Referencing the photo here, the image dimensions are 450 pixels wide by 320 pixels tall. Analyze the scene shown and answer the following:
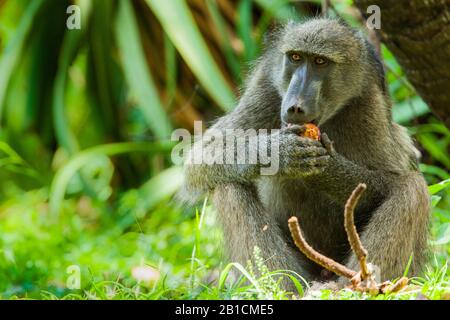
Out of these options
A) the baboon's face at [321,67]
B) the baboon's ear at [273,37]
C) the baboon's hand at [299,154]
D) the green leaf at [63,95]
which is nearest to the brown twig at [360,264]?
the baboon's hand at [299,154]

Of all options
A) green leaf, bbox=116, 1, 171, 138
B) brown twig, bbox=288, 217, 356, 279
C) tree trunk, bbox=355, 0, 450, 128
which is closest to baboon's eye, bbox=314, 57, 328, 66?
tree trunk, bbox=355, 0, 450, 128

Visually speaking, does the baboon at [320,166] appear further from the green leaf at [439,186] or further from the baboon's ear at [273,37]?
the green leaf at [439,186]

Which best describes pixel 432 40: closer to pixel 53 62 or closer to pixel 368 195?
pixel 368 195

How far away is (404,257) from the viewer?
376cm

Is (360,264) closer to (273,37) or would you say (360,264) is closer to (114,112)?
(273,37)

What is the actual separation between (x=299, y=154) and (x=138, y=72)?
313 centimetres

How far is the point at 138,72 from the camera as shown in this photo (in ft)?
21.9

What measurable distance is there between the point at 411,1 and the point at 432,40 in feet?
0.93

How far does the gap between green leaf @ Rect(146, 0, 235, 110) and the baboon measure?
2.01 meters

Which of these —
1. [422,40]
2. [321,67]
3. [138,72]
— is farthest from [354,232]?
[138,72]

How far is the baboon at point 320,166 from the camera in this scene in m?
3.80

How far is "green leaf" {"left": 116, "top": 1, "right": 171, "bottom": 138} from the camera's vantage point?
6.58 metres

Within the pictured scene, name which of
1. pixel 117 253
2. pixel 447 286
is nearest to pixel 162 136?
pixel 117 253

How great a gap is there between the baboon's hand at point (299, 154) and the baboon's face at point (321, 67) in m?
0.06
